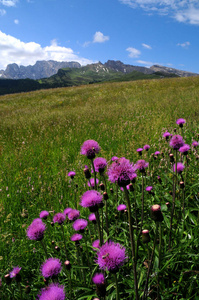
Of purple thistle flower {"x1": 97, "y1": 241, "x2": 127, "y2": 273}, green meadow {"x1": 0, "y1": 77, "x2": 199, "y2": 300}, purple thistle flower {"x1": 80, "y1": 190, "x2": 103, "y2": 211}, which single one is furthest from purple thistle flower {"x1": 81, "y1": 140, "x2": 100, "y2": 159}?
purple thistle flower {"x1": 97, "y1": 241, "x2": 127, "y2": 273}

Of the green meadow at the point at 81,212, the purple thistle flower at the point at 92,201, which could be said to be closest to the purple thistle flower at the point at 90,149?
the purple thistle flower at the point at 92,201

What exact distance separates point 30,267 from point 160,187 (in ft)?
7.07

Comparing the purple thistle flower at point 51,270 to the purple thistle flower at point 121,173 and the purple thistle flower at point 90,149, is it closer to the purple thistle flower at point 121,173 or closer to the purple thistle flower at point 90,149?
the purple thistle flower at point 121,173

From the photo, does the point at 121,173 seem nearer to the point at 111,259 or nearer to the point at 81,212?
the point at 111,259

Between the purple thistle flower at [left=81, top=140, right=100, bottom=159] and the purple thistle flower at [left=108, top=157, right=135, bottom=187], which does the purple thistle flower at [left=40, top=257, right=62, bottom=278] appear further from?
the purple thistle flower at [left=81, top=140, right=100, bottom=159]

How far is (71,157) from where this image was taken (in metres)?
5.19

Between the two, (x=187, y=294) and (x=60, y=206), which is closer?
(x=187, y=294)

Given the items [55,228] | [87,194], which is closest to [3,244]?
[55,228]

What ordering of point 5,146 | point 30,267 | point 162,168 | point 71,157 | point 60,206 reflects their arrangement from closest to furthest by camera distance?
point 30,267, point 60,206, point 162,168, point 71,157, point 5,146

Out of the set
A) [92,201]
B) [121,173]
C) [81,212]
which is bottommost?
[81,212]

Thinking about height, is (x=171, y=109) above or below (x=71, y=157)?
above

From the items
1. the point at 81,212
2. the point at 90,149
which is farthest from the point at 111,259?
the point at 81,212

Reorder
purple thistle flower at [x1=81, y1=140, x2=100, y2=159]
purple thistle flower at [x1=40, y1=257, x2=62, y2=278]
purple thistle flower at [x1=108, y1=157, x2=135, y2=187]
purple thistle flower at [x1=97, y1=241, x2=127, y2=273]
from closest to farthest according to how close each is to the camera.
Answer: purple thistle flower at [x1=97, y1=241, x2=127, y2=273], purple thistle flower at [x1=108, y1=157, x2=135, y2=187], purple thistle flower at [x1=40, y1=257, x2=62, y2=278], purple thistle flower at [x1=81, y1=140, x2=100, y2=159]

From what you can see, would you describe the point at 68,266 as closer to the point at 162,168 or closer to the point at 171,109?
the point at 162,168
